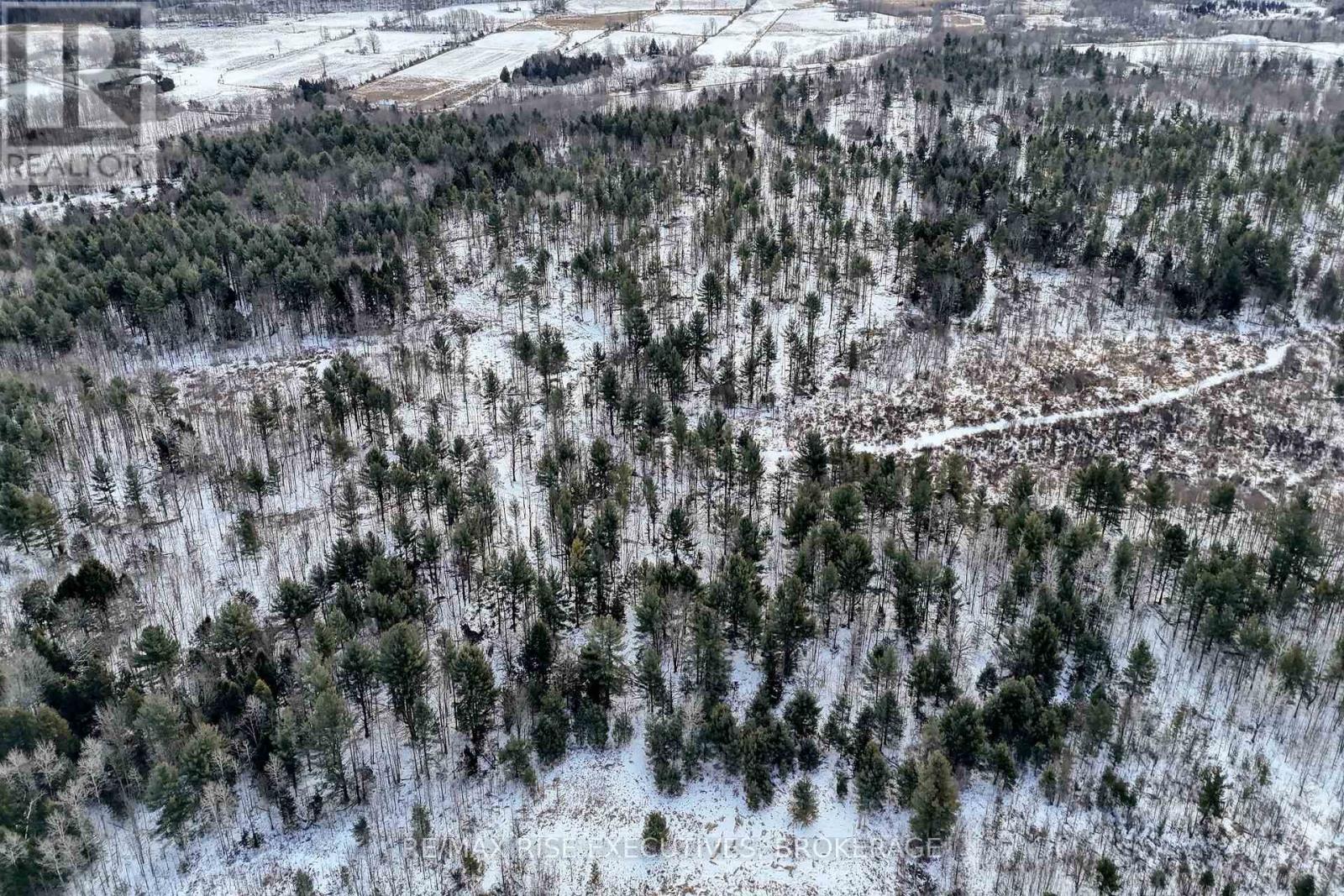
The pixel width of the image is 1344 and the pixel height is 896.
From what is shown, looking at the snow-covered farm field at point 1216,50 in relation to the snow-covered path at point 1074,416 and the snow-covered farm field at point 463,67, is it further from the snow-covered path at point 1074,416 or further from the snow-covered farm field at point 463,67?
the snow-covered farm field at point 463,67

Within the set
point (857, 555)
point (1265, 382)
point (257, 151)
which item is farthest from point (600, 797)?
point (257, 151)

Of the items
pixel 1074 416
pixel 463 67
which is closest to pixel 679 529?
pixel 1074 416

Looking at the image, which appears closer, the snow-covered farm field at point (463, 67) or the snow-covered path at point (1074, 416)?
the snow-covered path at point (1074, 416)

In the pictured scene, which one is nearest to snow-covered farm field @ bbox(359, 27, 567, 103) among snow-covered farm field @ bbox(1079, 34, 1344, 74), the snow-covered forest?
the snow-covered forest

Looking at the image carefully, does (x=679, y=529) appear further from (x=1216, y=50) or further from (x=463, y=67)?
(x=1216, y=50)

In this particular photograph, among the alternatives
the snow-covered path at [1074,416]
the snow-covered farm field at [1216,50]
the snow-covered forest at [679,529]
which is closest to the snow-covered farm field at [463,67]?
the snow-covered forest at [679,529]

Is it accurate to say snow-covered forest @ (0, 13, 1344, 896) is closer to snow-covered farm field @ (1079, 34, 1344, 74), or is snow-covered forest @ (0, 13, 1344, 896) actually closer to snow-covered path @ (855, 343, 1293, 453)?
snow-covered path @ (855, 343, 1293, 453)
